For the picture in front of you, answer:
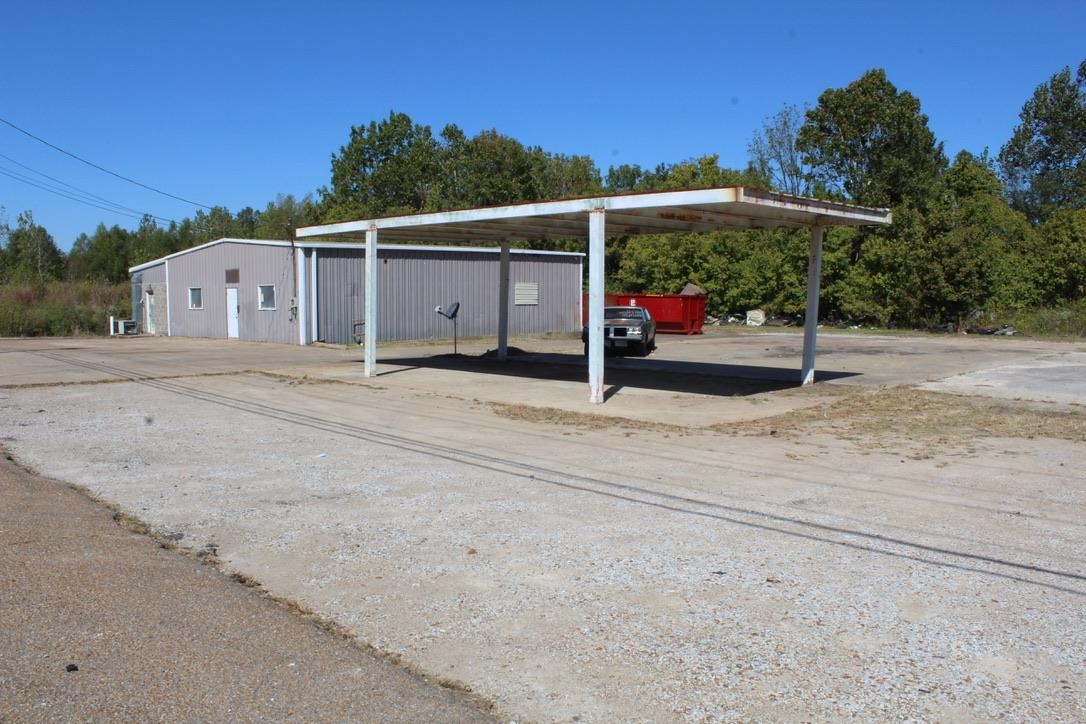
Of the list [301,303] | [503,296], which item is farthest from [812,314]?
[301,303]

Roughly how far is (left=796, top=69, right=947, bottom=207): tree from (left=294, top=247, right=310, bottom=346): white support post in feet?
102

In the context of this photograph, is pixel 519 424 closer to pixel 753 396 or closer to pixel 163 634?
pixel 753 396

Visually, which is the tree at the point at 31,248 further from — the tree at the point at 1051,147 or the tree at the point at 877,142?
the tree at the point at 1051,147

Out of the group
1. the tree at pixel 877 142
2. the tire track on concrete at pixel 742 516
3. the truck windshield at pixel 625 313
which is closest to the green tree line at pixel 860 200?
the tree at pixel 877 142

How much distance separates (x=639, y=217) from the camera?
53.2 feet

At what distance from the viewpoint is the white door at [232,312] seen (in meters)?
34.1

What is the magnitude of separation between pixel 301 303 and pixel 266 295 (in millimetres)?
3021

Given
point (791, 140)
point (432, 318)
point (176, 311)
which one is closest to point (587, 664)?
point (432, 318)

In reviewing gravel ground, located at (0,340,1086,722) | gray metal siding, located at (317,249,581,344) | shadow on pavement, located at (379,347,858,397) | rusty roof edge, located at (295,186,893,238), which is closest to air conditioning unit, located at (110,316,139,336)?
gray metal siding, located at (317,249,581,344)

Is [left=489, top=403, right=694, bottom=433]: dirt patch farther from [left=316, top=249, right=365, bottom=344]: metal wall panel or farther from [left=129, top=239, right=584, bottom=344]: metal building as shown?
[left=316, top=249, right=365, bottom=344]: metal wall panel

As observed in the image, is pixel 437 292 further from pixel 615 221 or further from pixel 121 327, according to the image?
pixel 121 327

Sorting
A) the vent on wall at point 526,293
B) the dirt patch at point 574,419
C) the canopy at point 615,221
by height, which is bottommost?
the dirt patch at point 574,419

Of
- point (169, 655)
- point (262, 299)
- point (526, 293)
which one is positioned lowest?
point (169, 655)

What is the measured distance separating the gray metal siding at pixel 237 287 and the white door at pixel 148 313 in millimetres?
2625
